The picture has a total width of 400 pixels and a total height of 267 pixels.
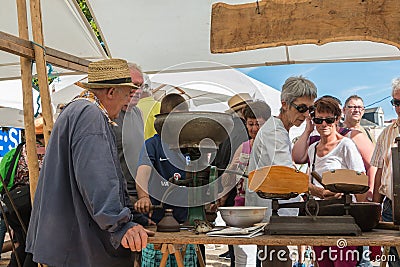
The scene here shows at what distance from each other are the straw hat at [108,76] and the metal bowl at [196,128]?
0.69ft

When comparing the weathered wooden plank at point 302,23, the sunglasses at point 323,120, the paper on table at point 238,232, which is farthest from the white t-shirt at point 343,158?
the paper on table at point 238,232

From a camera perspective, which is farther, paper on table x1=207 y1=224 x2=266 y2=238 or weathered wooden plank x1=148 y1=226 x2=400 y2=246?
paper on table x1=207 y1=224 x2=266 y2=238

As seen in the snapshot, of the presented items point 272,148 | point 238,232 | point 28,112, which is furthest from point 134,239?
point 28,112

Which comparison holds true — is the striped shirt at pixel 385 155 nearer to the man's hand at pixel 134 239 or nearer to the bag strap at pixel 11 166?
the man's hand at pixel 134 239

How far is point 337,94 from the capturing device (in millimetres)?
3721

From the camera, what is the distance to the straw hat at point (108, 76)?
6.36 feet

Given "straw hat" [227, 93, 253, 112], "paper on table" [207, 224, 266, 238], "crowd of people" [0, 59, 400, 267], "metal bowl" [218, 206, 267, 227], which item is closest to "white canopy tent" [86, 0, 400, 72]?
"crowd of people" [0, 59, 400, 267]

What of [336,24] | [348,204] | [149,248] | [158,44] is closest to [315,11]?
[336,24]

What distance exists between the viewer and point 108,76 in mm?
1944

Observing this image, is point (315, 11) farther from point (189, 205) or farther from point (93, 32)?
point (93, 32)

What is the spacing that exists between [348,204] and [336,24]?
747mm

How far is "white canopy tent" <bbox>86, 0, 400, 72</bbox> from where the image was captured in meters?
3.73

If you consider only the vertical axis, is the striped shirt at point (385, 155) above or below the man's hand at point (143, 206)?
above

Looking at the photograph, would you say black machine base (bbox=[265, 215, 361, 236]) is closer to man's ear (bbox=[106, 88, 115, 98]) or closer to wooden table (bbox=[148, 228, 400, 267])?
wooden table (bbox=[148, 228, 400, 267])
